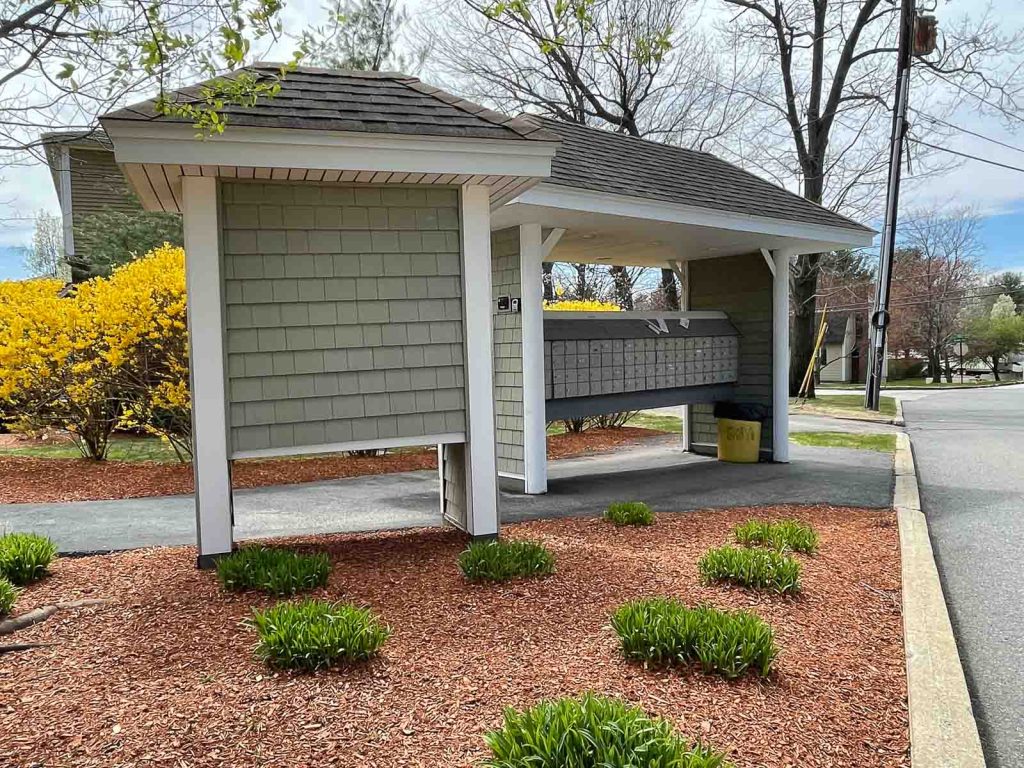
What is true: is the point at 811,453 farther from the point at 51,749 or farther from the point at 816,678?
the point at 51,749

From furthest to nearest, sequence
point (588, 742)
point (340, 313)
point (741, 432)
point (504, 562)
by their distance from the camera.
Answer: point (741, 432) < point (340, 313) < point (504, 562) < point (588, 742)

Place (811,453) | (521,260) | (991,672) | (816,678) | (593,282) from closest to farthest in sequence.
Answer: (816,678) < (991,672) < (521,260) < (811,453) < (593,282)

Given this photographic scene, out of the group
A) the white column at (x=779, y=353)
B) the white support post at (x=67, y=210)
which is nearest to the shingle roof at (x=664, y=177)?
the white column at (x=779, y=353)

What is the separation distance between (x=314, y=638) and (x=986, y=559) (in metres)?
4.88

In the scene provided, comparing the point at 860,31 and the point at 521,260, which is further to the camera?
the point at 860,31

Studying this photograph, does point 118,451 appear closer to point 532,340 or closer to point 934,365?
point 532,340

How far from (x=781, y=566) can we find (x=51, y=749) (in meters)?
3.54

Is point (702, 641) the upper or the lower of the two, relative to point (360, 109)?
lower

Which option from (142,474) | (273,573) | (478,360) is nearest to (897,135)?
(478,360)

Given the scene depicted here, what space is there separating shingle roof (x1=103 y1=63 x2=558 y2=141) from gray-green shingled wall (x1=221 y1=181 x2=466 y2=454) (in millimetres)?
452

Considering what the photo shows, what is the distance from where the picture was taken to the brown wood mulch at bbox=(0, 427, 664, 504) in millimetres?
7602

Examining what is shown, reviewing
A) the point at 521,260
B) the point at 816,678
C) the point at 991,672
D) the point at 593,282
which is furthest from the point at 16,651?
the point at 593,282

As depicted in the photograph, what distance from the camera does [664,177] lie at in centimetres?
815

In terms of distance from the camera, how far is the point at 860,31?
20594 millimetres
